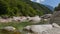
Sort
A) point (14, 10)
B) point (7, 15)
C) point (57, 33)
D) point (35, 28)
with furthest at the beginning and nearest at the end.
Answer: point (14, 10)
point (7, 15)
point (35, 28)
point (57, 33)

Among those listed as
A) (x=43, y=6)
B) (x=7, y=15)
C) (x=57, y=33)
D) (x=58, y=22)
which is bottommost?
(x=57, y=33)

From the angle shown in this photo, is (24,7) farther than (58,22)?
Yes

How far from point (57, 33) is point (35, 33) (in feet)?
4.37

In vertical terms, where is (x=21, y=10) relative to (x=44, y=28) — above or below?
above

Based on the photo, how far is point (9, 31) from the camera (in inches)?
570

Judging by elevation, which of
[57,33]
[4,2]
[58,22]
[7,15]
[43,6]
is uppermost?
[43,6]

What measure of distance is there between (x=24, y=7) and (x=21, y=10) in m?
1.49

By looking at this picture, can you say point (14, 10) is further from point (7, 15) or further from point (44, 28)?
point (44, 28)

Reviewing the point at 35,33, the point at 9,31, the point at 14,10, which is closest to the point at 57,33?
the point at 35,33

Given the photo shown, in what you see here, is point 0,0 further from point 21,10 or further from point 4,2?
point 21,10

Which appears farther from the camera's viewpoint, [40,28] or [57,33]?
[40,28]

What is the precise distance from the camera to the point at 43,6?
62.2 meters

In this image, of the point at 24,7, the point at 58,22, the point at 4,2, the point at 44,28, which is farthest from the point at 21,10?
the point at 44,28

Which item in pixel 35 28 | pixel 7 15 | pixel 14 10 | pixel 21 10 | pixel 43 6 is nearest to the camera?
pixel 35 28
